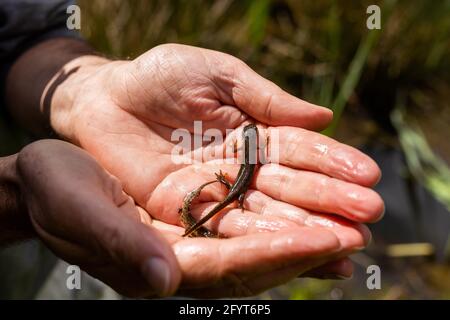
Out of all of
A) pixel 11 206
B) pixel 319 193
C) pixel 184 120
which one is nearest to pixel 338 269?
pixel 319 193

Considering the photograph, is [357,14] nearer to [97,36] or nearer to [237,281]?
[97,36]

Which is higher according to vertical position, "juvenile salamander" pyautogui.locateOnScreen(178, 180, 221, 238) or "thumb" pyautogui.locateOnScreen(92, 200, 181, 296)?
"thumb" pyautogui.locateOnScreen(92, 200, 181, 296)

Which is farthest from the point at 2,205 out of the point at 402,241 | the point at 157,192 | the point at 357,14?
the point at 357,14

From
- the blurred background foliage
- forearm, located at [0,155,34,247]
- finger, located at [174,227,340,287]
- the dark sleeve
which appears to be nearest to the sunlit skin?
finger, located at [174,227,340,287]

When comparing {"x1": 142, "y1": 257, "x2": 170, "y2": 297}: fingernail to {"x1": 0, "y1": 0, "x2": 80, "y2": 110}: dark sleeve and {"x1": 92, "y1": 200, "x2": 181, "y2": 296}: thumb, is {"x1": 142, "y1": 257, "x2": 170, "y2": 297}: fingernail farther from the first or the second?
{"x1": 0, "y1": 0, "x2": 80, "y2": 110}: dark sleeve

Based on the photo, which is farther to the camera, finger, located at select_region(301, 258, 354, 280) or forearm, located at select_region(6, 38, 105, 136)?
forearm, located at select_region(6, 38, 105, 136)
